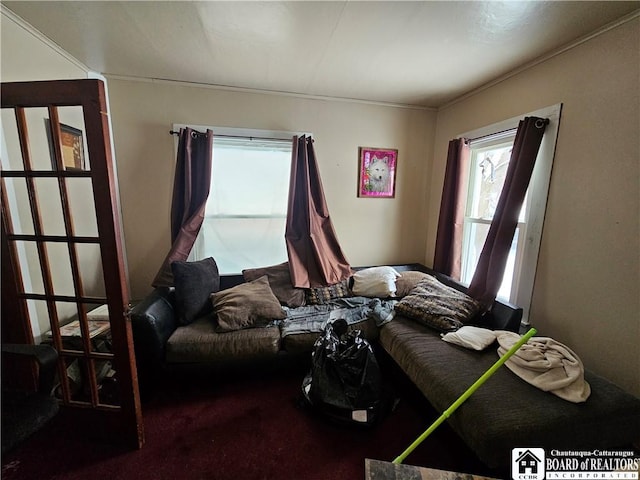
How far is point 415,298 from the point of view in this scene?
2043 millimetres

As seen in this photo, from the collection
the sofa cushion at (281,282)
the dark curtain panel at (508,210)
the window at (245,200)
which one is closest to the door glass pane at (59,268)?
the window at (245,200)

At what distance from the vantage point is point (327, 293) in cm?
238

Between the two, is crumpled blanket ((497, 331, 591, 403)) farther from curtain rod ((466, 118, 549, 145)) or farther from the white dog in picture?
the white dog in picture

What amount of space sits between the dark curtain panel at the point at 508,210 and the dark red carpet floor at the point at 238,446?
1.04m

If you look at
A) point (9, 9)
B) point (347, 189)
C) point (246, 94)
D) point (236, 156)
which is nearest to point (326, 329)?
point (347, 189)

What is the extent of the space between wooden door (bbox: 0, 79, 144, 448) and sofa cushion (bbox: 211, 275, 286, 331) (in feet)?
2.02

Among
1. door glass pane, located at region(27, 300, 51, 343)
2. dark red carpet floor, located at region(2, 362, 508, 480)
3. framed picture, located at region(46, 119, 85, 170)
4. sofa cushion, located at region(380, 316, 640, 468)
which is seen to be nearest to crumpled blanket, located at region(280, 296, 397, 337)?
dark red carpet floor, located at region(2, 362, 508, 480)

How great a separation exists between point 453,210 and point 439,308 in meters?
1.06

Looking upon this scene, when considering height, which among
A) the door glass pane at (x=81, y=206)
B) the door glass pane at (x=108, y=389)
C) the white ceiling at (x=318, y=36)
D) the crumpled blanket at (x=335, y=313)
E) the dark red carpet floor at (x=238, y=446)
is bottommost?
the dark red carpet floor at (x=238, y=446)

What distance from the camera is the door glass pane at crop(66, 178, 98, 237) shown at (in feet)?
5.98

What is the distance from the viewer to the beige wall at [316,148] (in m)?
2.25

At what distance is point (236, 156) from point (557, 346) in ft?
8.76

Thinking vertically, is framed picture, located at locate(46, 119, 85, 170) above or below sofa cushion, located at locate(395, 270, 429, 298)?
above

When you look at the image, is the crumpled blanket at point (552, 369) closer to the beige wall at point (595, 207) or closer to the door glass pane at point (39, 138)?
the beige wall at point (595, 207)
